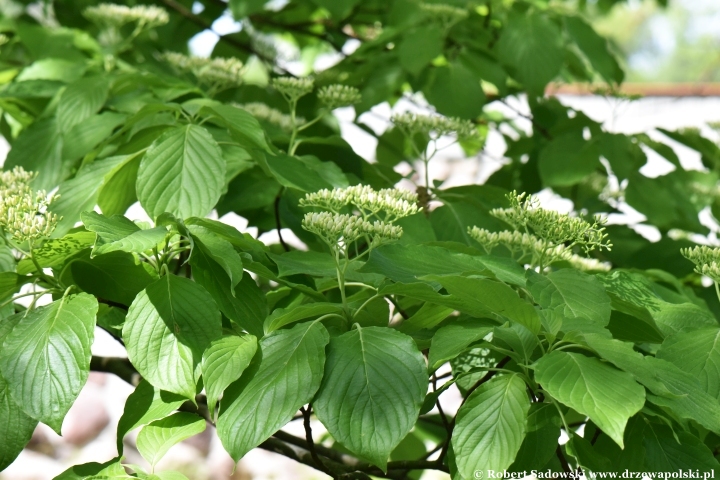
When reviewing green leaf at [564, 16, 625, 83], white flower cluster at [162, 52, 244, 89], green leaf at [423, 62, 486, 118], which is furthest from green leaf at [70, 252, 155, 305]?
green leaf at [564, 16, 625, 83]

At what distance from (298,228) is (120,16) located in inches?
26.4

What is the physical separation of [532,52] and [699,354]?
2.79 ft

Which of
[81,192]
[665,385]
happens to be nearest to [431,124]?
[81,192]

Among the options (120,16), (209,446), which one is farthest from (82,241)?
(209,446)

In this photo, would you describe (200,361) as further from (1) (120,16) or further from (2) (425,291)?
(1) (120,16)

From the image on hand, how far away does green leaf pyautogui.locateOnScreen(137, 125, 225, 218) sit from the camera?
3.20ft

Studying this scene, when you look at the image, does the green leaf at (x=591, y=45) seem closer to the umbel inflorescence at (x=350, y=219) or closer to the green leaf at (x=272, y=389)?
the umbel inflorescence at (x=350, y=219)

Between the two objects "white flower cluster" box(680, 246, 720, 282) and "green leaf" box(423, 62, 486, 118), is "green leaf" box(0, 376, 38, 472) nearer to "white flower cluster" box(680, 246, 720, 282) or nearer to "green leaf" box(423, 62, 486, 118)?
"white flower cluster" box(680, 246, 720, 282)

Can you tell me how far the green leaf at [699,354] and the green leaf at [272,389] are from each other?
0.37m

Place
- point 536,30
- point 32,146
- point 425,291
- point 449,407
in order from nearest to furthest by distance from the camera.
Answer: point 425,291 → point 32,146 → point 536,30 → point 449,407

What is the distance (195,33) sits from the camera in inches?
81.4

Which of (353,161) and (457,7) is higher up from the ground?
(457,7)

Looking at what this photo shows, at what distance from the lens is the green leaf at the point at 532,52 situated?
1546 millimetres

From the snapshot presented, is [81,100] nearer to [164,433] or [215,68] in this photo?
[215,68]
